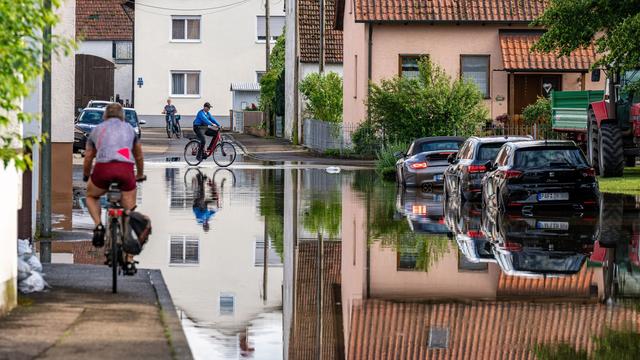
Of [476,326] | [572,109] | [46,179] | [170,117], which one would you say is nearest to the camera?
[476,326]

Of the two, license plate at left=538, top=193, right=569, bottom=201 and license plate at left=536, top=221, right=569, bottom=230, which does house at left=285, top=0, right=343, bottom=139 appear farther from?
license plate at left=536, top=221, right=569, bottom=230

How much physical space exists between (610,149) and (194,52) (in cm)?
5659

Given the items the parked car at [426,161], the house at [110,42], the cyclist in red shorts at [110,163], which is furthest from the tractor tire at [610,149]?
the house at [110,42]

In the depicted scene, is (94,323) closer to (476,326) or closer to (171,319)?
(171,319)

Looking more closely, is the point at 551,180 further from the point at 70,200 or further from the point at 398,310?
the point at 398,310

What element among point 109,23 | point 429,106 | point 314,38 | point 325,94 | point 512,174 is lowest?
point 512,174

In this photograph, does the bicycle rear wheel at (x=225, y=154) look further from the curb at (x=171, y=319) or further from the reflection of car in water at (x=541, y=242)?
the curb at (x=171, y=319)

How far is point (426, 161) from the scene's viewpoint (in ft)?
114

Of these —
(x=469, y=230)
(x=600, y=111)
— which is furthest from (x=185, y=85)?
(x=469, y=230)

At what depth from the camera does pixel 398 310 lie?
13703 mm

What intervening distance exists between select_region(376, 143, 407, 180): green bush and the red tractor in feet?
23.4

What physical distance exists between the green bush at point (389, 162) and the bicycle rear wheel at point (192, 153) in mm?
6223

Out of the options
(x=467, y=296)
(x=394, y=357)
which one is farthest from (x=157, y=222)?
(x=394, y=357)

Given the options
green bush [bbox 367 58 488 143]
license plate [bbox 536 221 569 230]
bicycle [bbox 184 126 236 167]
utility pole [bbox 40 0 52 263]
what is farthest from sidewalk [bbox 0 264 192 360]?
bicycle [bbox 184 126 236 167]
